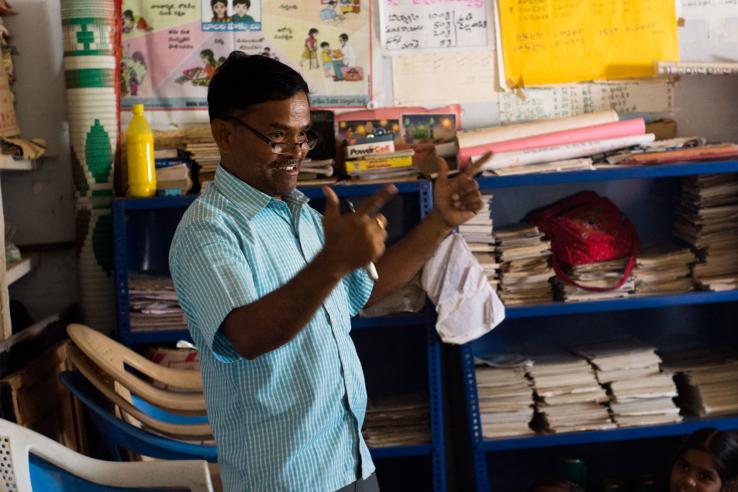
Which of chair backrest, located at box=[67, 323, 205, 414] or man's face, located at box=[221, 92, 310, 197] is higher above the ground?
man's face, located at box=[221, 92, 310, 197]

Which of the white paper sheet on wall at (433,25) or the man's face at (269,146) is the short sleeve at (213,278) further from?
the white paper sheet on wall at (433,25)

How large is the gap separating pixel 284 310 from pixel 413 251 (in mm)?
560

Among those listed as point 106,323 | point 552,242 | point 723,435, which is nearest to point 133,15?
point 106,323

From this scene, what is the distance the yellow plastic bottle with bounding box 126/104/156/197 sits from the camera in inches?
122

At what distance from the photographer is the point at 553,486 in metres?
3.13

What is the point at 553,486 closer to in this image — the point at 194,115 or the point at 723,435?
the point at 723,435

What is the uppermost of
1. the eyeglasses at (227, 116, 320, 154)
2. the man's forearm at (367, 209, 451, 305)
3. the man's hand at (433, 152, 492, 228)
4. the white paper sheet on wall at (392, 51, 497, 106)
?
the white paper sheet on wall at (392, 51, 497, 106)

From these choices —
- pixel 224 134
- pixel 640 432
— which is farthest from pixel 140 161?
pixel 640 432

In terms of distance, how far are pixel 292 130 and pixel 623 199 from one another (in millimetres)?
2089

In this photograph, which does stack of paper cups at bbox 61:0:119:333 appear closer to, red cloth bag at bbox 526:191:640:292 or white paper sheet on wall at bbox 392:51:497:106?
white paper sheet on wall at bbox 392:51:497:106

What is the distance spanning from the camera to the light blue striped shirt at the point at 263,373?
1.61m

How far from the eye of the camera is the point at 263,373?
1657 mm

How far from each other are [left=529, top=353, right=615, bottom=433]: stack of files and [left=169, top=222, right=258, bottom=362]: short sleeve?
1.84 meters

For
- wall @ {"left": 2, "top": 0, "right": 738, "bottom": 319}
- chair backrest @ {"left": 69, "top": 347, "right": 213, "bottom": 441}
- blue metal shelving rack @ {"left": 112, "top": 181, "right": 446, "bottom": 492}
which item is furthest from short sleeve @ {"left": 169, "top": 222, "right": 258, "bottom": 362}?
wall @ {"left": 2, "top": 0, "right": 738, "bottom": 319}
